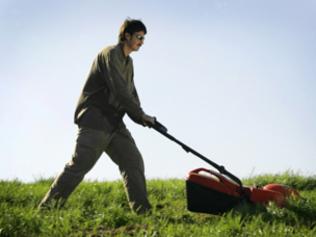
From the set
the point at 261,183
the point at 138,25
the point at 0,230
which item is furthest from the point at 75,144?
the point at 261,183

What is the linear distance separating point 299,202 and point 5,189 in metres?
3.97

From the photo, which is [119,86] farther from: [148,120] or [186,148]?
[186,148]

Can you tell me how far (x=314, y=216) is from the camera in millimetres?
7113

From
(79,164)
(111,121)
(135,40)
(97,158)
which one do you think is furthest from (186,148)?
(135,40)

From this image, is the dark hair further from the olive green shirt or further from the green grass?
the green grass

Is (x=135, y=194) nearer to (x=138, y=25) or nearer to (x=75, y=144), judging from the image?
(x=75, y=144)

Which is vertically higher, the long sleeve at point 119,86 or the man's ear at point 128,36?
the man's ear at point 128,36

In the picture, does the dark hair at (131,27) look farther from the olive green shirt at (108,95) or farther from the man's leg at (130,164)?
the man's leg at (130,164)

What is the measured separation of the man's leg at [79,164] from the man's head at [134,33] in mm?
1134

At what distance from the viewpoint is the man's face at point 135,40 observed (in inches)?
299

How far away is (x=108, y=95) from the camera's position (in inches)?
302

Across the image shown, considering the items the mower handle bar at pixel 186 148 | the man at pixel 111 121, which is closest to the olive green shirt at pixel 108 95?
the man at pixel 111 121

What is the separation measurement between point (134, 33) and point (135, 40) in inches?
3.4

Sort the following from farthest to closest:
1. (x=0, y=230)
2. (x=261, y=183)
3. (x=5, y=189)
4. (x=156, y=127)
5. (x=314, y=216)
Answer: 1. (x=261, y=183)
2. (x=5, y=189)
3. (x=156, y=127)
4. (x=314, y=216)
5. (x=0, y=230)
